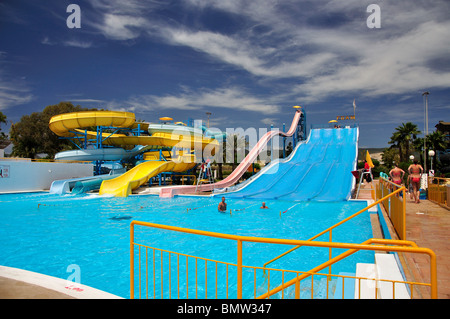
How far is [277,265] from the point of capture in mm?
6984

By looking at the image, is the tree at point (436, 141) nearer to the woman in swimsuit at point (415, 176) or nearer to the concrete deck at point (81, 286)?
the woman in swimsuit at point (415, 176)

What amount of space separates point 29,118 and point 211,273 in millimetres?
45751

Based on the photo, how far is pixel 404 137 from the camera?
4297cm

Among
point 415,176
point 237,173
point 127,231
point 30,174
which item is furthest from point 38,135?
point 415,176

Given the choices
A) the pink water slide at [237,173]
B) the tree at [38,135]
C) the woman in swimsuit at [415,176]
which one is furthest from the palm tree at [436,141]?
the tree at [38,135]

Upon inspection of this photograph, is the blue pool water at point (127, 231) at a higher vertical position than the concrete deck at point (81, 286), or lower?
lower

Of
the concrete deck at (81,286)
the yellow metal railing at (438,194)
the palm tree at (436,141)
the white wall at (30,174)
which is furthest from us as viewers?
the palm tree at (436,141)

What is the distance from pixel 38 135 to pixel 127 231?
1561 inches

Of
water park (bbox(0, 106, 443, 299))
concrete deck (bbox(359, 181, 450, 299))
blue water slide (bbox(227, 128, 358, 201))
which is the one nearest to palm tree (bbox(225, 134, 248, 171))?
water park (bbox(0, 106, 443, 299))

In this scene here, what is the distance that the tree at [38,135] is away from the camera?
42875 mm

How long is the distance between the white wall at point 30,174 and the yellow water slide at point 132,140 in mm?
2915

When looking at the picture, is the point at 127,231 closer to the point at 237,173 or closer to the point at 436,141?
the point at 237,173
